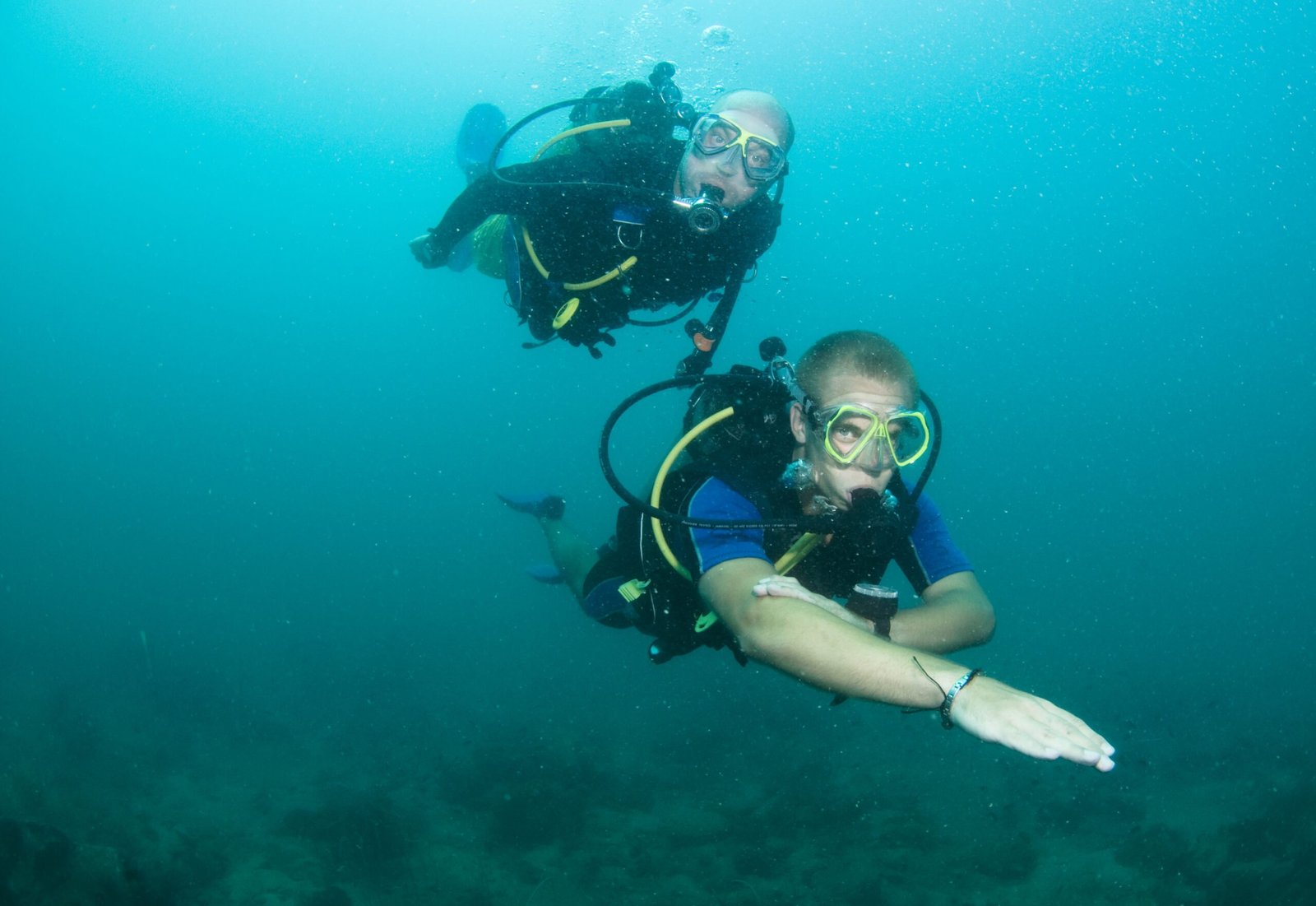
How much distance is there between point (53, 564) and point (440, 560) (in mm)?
17608

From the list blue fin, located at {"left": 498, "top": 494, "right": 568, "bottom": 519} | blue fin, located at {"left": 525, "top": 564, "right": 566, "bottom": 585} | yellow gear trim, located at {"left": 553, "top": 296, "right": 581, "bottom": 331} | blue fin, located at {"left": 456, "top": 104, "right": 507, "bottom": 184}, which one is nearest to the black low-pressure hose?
yellow gear trim, located at {"left": 553, "top": 296, "right": 581, "bottom": 331}

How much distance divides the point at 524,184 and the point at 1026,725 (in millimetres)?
4620

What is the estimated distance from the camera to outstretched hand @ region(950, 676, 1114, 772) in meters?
1.54

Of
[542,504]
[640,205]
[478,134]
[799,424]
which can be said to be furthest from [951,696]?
[478,134]

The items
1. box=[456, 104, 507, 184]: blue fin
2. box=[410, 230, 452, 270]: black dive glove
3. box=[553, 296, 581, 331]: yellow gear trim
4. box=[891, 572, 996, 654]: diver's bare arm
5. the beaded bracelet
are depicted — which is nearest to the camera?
the beaded bracelet

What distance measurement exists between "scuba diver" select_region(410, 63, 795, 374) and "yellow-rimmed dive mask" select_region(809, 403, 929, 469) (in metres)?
1.88

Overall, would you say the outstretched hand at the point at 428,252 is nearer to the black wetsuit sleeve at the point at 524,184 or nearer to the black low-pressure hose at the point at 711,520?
the black wetsuit sleeve at the point at 524,184

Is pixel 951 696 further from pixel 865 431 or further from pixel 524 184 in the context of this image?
pixel 524 184

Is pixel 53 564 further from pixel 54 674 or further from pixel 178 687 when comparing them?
pixel 178 687

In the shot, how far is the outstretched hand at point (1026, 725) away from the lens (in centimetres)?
154

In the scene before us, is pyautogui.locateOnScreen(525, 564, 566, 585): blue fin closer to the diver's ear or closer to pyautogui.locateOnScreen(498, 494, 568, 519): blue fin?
pyautogui.locateOnScreen(498, 494, 568, 519): blue fin

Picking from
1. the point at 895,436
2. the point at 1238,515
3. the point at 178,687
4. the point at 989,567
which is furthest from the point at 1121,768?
the point at 1238,515

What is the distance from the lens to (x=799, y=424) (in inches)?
122

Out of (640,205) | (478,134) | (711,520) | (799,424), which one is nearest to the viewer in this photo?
(711,520)
